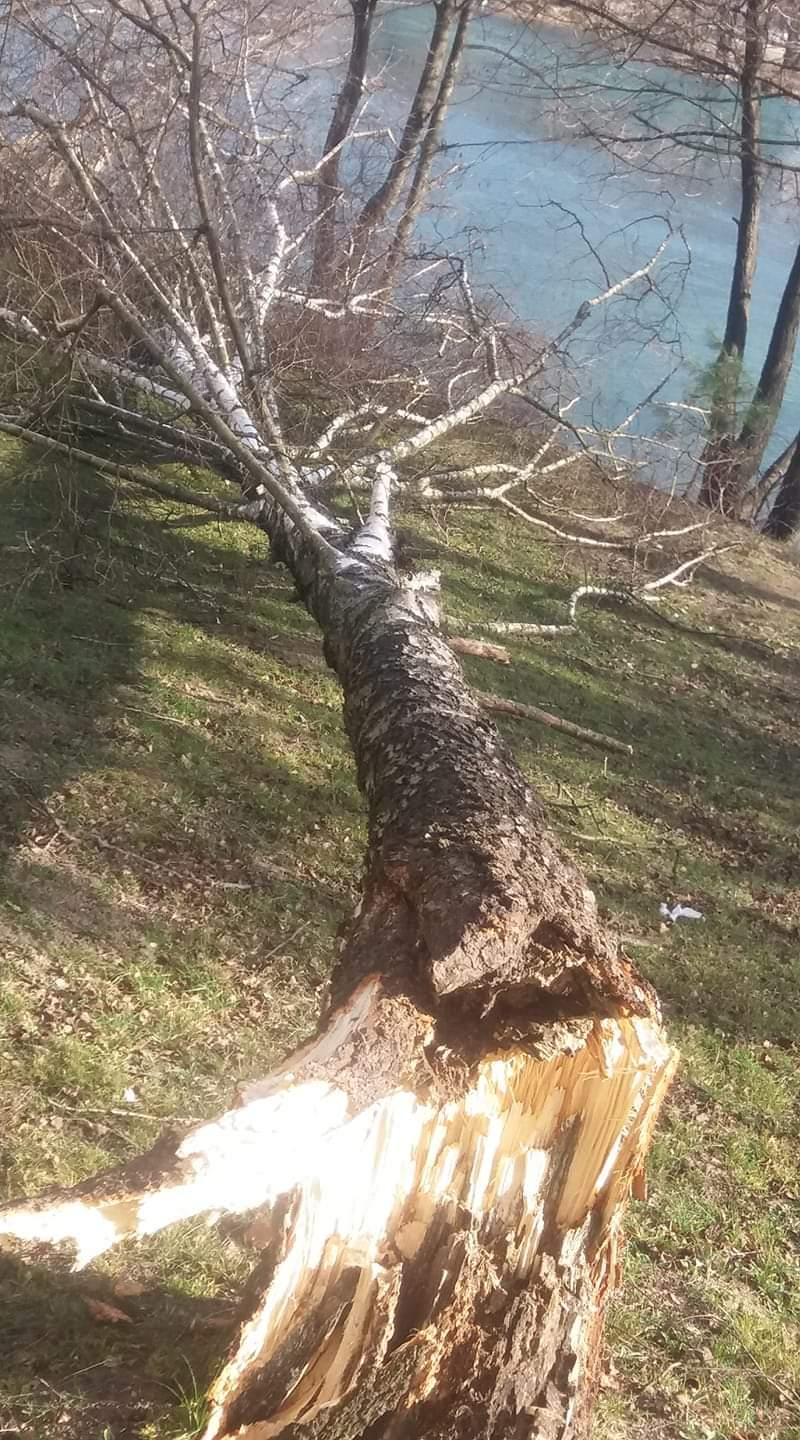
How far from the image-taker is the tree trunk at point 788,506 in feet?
35.4

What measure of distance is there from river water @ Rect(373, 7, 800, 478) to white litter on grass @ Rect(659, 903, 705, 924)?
5.56m

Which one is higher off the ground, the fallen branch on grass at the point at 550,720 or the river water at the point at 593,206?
the river water at the point at 593,206

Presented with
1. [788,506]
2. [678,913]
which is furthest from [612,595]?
[788,506]

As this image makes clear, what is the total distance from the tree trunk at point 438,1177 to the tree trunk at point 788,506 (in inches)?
365

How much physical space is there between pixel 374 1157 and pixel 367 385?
6.59 meters

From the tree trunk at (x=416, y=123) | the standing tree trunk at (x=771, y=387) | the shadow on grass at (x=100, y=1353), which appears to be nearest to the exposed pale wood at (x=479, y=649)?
the shadow on grass at (x=100, y=1353)

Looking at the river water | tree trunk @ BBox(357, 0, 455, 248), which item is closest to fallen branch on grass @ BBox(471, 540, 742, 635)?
the river water

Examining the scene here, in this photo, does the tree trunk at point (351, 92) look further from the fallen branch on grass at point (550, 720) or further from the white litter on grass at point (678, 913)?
the white litter on grass at point (678, 913)

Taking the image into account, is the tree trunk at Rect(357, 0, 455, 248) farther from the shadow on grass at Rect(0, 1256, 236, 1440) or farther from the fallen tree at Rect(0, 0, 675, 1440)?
the shadow on grass at Rect(0, 1256, 236, 1440)

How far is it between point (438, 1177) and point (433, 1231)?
0.36 ft

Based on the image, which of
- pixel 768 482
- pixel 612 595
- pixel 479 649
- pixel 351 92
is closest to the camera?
pixel 479 649

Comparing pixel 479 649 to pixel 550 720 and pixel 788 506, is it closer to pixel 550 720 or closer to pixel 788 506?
pixel 550 720

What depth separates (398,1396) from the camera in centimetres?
202

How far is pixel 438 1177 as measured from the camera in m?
2.13
